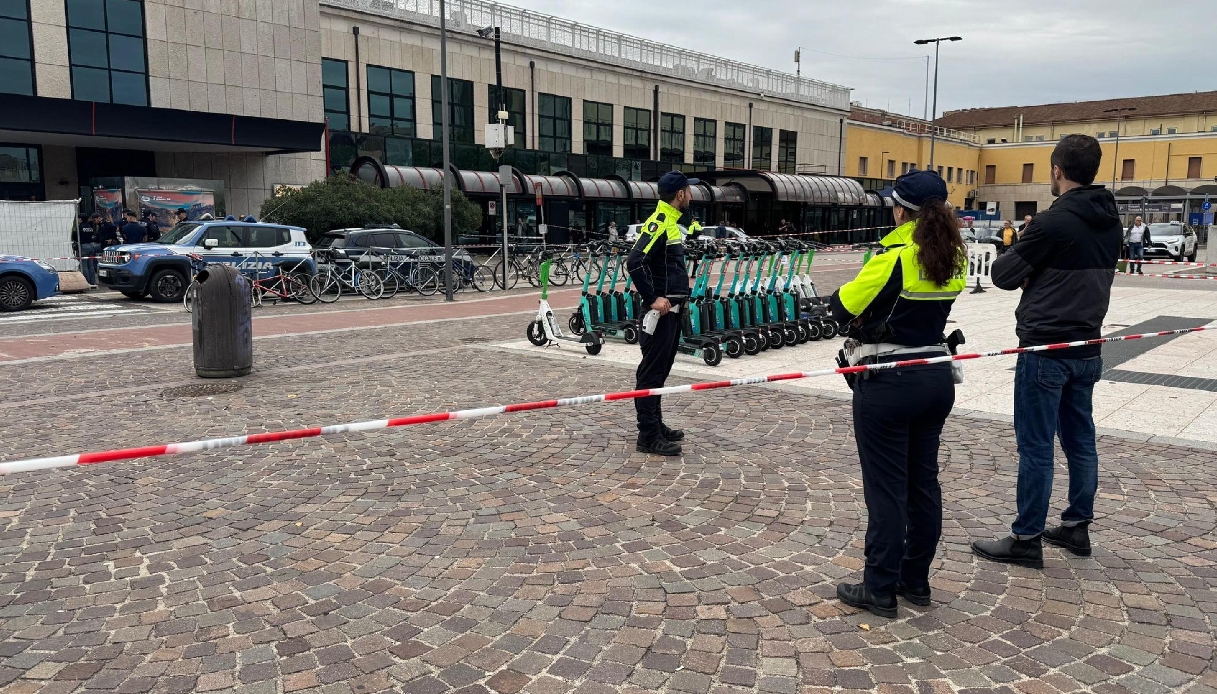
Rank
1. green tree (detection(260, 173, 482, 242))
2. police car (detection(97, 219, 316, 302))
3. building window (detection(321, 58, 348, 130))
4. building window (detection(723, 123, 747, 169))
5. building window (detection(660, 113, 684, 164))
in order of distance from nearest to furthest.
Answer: police car (detection(97, 219, 316, 302)) < green tree (detection(260, 173, 482, 242)) < building window (detection(321, 58, 348, 130)) < building window (detection(660, 113, 684, 164)) < building window (detection(723, 123, 747, 169))

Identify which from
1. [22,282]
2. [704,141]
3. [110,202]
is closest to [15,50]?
[110,202]

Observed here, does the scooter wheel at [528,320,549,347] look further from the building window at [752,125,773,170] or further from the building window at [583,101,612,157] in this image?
the building window at [752,125,773,170]

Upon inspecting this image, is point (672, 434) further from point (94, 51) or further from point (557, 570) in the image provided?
point (94, 51)

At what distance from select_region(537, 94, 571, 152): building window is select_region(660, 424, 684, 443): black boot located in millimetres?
35899

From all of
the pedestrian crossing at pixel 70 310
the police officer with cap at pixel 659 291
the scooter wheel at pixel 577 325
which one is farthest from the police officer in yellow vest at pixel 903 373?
the pedestrian crossing at pixel 70 310

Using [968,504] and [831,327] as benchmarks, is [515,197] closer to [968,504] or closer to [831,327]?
[831,327]

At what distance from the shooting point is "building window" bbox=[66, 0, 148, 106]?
2533cm

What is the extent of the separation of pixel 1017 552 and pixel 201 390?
7.47 meters

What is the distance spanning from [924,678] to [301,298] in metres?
17.0

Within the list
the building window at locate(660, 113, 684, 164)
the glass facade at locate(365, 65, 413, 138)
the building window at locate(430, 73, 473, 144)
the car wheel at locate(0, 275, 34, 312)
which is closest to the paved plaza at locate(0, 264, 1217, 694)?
the car wheel at locate(0, 275, 34, 312)

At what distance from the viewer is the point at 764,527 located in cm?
482

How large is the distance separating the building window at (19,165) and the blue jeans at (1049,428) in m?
29.1

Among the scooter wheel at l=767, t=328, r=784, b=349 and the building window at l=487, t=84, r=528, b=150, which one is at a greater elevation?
the building window at l=487, t=84, r=528, b=150

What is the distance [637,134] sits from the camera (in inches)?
1816
